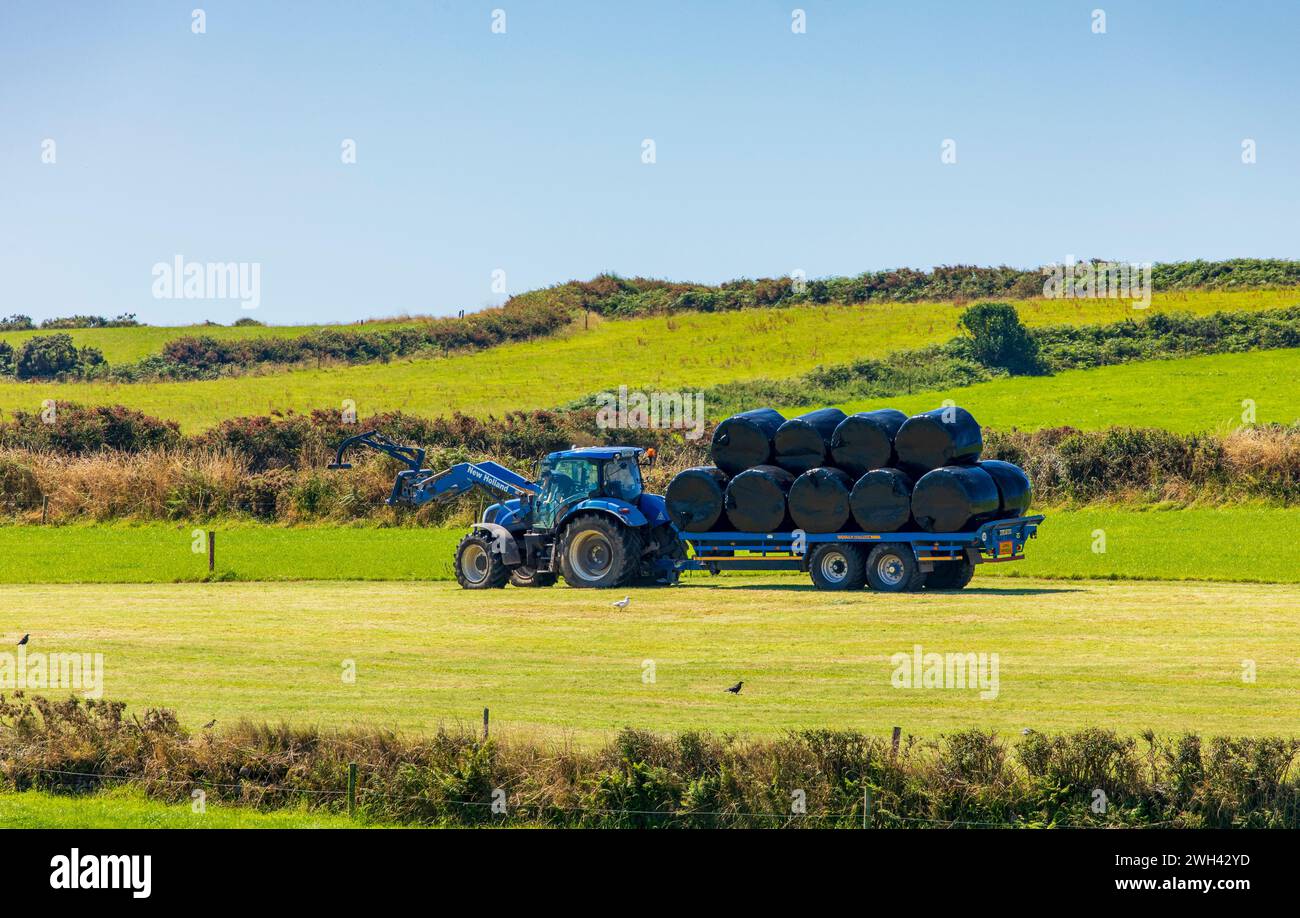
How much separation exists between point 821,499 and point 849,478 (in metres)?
0.74

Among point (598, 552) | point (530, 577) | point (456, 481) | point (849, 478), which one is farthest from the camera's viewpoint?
point (456, 481)

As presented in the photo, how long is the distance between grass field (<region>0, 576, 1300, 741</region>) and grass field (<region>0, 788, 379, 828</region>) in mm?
1830

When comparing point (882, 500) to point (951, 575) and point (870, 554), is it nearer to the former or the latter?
point (870, 554)

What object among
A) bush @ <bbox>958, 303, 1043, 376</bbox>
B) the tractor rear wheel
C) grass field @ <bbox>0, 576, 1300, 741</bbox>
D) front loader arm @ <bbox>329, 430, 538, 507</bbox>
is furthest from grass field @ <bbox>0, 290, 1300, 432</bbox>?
grass field @ <bbox>0, 576, 1300, 741</bbox>

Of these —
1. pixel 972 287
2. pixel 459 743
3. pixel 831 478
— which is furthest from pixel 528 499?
pixel 972 287

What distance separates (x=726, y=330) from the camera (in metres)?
87.1

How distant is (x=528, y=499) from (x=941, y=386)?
4146 cm

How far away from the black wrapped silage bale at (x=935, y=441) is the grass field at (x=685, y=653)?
2337mm

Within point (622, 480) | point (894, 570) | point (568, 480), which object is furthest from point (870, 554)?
point (568, 480)

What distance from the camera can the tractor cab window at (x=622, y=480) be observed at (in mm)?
31172

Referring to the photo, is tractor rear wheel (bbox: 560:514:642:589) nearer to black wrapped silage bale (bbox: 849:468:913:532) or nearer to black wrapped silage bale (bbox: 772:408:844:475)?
black wrapped silage bale (bbox: 772:408:844:475)

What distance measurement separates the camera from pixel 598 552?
101 ft

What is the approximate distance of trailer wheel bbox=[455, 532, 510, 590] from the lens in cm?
3142
